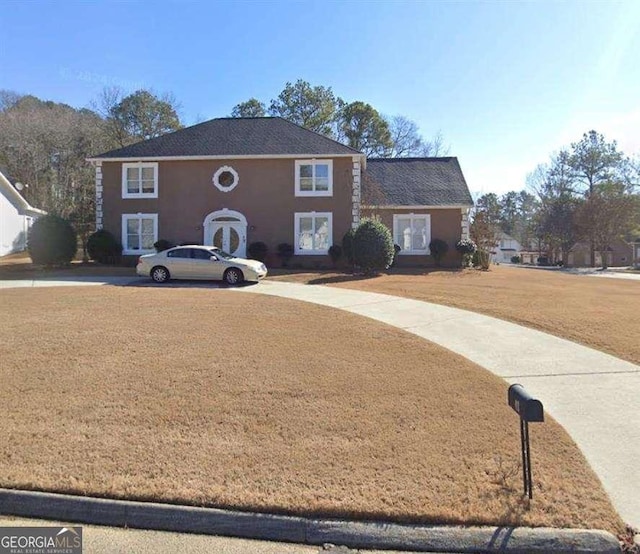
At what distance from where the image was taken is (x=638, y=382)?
605cm

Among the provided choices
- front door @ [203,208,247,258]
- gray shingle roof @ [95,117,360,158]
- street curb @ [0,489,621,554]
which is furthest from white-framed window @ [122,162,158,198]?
street curb @ [0,489,621,554]

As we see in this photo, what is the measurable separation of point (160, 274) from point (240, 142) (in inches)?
376

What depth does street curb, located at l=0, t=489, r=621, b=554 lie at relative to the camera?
3.06 m

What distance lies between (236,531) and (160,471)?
893mm

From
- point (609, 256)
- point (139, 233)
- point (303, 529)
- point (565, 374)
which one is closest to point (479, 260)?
point (139, 233)

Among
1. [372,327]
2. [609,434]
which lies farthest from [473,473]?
[372,327]

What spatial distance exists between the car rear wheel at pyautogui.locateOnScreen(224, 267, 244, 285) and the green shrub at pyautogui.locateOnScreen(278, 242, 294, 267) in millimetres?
6352

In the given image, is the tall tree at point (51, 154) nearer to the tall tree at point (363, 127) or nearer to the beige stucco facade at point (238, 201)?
the beige stucco facade at point (238, 201)

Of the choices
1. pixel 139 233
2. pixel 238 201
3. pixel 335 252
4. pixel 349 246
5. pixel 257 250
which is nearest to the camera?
pixel 349 246

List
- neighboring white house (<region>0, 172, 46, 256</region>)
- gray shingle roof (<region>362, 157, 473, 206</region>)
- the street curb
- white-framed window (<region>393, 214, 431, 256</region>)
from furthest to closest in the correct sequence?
1. neighboring white house (<region>0, 172, 46, 256</region>)
2. gray shingle roof (<region>362, 157, 473, 206</region>)
3. white-framed window (<region>393, 214, 431, 256</region>)
4. the street curb

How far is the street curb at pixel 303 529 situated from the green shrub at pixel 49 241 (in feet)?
62.3

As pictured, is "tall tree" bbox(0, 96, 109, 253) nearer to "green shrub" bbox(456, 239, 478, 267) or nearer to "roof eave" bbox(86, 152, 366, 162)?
"roof eave" bbox(86, 152, 366, 162)

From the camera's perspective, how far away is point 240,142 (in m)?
23.2

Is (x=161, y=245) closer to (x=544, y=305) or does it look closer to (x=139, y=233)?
(x=139, y=233)
